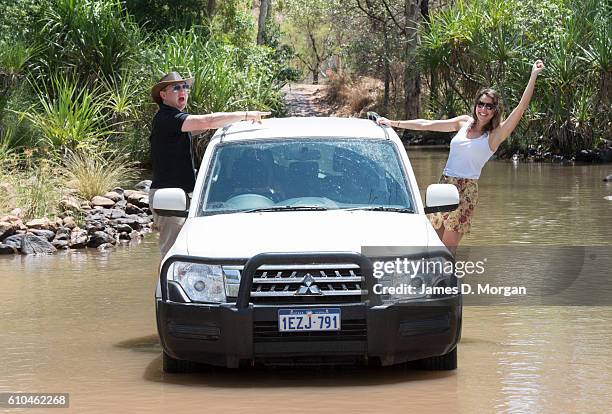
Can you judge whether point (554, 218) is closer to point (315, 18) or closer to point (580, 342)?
point (580, 342)

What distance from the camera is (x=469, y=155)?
8.71m

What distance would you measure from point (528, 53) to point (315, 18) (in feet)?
127

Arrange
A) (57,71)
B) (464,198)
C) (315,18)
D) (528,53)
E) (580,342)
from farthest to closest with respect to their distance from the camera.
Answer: (315,18) < (528,53) < (57,71) < (464,198) < (580,342)

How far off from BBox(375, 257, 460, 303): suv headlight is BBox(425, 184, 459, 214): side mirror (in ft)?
2.45

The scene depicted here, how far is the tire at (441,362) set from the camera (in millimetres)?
6887

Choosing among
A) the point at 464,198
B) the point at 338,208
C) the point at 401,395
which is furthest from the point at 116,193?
the point at 401,395

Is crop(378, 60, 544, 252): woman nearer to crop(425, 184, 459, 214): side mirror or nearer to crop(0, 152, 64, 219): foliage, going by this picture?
crop(425, 184, 459, 214): side mirror

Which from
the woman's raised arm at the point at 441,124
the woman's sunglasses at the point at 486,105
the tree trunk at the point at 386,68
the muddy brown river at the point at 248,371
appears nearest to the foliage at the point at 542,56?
the tree trunk at the point at 386,68

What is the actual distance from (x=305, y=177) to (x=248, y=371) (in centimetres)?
130

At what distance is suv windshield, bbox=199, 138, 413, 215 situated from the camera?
7332 mm

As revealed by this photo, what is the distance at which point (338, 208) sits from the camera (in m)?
7.24

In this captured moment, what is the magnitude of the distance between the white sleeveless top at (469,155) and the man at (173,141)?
1454 mm

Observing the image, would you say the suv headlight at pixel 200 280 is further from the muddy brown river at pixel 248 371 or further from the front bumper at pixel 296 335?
the muddy brown river at pixel 248 371

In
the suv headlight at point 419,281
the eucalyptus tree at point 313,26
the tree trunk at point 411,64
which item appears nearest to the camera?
the suv headlight at point 419,281
